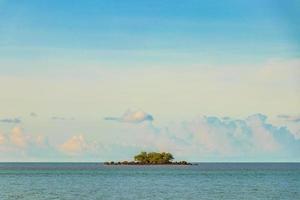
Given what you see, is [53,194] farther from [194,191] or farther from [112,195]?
[194,191]

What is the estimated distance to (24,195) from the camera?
260 ft

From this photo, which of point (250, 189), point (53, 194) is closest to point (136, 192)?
point (53, 194)

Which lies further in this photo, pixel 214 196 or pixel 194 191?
pixel 194 191

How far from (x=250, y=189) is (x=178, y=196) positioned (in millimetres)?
17019

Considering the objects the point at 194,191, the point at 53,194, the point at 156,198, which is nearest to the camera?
the point at 156,198

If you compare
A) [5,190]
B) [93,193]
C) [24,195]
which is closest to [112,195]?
[93,193]

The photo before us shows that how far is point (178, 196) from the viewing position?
79.9 metres

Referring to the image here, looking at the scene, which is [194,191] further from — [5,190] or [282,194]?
[5,190]

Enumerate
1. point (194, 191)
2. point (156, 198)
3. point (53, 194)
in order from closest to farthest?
1. point (156, 198)
2. point (53, 194)
3. point (194, 191)

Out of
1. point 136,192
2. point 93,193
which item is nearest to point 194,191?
point 136,192

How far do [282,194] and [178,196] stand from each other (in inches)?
568

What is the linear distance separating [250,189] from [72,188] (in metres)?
25.3

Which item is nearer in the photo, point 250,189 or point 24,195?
point 24,195

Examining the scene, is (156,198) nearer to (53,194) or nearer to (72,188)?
(53,194)
